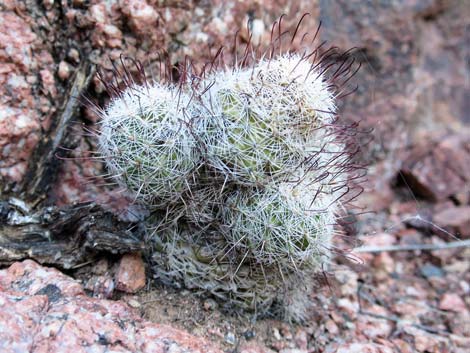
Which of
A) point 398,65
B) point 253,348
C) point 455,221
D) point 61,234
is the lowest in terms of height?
point 253,348

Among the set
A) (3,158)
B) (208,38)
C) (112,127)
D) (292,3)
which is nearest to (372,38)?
(292,3)

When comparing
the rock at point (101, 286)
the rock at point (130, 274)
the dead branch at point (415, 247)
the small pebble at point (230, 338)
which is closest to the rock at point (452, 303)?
the dead branch at point (415, 247)

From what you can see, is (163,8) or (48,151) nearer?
(48,151)

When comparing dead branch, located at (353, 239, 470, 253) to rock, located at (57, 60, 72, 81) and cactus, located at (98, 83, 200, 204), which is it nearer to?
cactus, located at (98, 83, 200, 204)

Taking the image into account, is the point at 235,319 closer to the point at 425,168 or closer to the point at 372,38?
the point at 425,168

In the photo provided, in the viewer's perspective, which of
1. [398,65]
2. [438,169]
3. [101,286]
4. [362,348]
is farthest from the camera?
[398,65]

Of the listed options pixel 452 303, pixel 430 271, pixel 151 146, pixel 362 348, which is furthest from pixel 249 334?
pixel 430 271

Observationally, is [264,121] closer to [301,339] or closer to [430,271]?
[301,339]

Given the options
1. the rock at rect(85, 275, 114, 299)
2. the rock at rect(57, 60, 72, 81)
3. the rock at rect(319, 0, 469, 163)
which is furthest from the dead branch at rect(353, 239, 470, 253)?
the rock at rect(57, 60, 72, 81)
